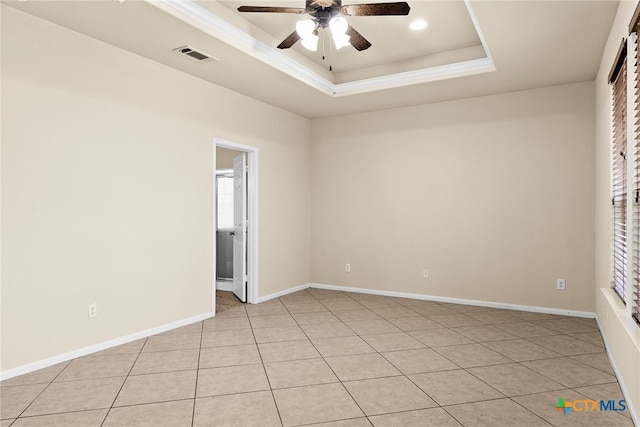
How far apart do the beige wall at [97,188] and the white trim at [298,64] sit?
3.07 ft

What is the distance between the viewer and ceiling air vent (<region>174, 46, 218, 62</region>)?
3.56 metres

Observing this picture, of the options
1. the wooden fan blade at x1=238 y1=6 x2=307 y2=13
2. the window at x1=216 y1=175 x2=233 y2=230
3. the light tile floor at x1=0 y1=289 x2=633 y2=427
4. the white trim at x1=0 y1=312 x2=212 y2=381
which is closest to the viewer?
the light tile floor at x1=0 y1=289 x2=633 y2=427

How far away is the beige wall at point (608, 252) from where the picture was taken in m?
2.36

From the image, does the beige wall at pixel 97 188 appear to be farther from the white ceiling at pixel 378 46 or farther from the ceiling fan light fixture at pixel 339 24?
the ceiling fan light fixture at pixel 339 24

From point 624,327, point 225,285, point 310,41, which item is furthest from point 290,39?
point 225,285

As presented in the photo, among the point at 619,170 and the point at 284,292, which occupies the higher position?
the point at 619,170

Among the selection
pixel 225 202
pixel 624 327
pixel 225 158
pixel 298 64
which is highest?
pixel 298 64

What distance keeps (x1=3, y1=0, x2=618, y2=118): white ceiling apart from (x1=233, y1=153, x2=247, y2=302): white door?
3.26ft

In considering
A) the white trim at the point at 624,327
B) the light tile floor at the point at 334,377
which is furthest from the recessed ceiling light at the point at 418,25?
the light tile floor at the point at 334,377

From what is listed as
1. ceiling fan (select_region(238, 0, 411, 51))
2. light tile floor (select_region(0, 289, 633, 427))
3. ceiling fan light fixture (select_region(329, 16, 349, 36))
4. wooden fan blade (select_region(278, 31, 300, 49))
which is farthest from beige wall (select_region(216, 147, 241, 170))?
ceiling fan light fixture (select_region(329, 16, 349, 36))

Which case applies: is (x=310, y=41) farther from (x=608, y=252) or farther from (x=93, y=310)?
(x=608, y=252)

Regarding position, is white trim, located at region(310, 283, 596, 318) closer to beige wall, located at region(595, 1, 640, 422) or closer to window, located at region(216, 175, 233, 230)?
beige wall, located at region(595, 1, 640, 422)

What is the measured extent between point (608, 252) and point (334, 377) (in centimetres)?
256
